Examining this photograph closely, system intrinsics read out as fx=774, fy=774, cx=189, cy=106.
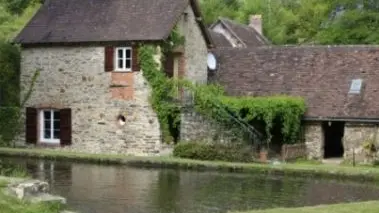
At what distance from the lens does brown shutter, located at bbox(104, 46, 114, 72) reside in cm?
3228

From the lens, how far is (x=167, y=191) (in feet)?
66.0

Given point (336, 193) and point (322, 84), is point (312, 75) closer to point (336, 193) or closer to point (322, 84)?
point (322, 84)

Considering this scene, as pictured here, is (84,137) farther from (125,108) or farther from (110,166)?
(110,166)

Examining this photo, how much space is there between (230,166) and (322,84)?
27.0ft

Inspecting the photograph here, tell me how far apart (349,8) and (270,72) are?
11762 millimetres

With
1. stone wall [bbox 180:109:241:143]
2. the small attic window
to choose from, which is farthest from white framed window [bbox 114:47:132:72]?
the small attic window

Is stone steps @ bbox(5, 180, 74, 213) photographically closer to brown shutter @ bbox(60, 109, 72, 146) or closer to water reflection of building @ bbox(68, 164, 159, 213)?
water reflection of building @ bbox(68, 164, 159, 213)

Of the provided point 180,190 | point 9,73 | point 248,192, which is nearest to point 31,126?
point 9,73

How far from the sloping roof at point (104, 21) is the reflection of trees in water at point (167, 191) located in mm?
8556

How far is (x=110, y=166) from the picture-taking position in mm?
26969

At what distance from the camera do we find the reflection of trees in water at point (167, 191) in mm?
17391

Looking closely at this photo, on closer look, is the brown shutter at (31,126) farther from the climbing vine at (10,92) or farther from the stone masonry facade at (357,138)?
the stone masonry facade at (357,138)

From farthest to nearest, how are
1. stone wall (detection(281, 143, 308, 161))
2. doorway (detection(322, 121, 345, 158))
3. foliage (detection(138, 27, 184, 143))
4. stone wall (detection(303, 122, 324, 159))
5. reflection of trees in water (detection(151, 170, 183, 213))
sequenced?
doorway (detection(322, 121, 345, 158))
foliage (detection(138, 27, 184, 143))
stone wall (detection(303, 122, 324, 159))
stone wall (detection(281, 143, 308, 161))
reflection of trees in water (detection(151, 170, 183, 213))

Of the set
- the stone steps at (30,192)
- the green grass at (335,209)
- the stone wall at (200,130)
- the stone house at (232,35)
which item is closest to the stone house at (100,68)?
the stone wall at (200,130)
